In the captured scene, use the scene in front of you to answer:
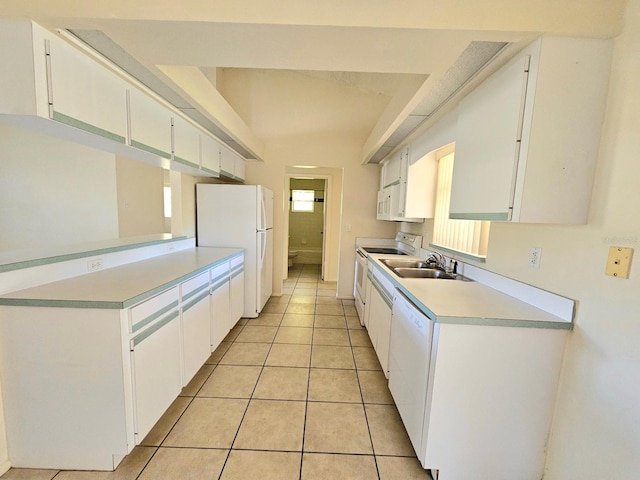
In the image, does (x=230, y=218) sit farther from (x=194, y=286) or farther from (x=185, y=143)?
(x=194, y=286)

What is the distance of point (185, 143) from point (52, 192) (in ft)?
3.21

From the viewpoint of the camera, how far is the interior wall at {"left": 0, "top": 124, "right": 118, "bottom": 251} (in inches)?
64.1

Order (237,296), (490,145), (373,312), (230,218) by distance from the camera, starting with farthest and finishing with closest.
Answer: (230,218) → (237,296) → (373,312) → (490,145)

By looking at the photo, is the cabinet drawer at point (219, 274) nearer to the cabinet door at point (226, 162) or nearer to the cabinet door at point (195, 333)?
the cabinet door at point (195, 333)

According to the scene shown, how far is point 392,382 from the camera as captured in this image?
190cm

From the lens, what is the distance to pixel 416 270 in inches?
A: 94.0

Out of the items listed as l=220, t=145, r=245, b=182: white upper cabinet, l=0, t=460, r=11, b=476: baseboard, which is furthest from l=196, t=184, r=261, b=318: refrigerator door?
l=0, t=460, r=11, b=476: baseboard

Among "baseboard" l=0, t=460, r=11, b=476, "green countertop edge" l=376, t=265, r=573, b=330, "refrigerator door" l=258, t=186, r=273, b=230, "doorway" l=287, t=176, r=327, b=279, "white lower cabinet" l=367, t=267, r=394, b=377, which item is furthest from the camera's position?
"doorway" l=287, t=176, r=327, b=279

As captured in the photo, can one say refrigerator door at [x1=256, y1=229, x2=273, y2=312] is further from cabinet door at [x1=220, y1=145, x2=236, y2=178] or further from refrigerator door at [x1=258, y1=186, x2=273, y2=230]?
cabinet door at [x1=220, y1=145, x2=236, y2=178]

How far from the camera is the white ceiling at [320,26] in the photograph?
1.09m

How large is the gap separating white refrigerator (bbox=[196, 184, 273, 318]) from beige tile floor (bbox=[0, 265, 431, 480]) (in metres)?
0.74

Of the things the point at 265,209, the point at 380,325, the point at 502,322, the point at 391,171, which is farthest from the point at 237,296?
the point at 502,322

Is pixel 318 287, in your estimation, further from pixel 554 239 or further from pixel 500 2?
pixel 500 2

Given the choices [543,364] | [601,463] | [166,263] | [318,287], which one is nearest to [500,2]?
[543,364]
